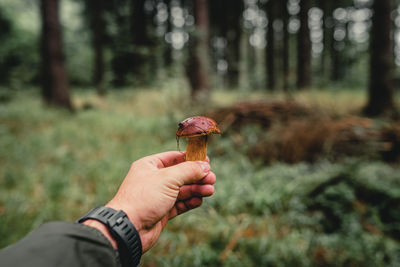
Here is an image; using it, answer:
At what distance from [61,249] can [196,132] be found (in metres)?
0.65

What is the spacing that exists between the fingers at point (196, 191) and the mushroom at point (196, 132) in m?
0.15

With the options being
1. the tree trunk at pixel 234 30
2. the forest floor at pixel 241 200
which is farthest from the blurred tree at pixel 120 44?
the tree trunk at pixel 234 30

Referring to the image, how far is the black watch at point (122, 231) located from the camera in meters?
0.90

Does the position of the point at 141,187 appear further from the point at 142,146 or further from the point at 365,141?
the point at 365,141

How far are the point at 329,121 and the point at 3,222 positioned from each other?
4.46 metres

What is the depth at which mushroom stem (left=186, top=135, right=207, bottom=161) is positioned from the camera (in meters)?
1.18

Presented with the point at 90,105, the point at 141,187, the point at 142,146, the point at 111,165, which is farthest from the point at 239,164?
the point at 90,105

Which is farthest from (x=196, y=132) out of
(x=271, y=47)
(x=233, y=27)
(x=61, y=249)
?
(x=233, y=27)

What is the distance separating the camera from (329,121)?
3.86m

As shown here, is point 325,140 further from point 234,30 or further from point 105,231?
point 234,30

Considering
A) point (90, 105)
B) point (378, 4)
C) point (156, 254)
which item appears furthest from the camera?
point (90, 105)

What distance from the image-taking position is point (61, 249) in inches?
28.4

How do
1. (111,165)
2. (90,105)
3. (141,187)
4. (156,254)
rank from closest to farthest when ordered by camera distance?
(141,187), (156,254), (111,165), (90,105)

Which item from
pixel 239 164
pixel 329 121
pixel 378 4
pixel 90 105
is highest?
pixel 378 4
